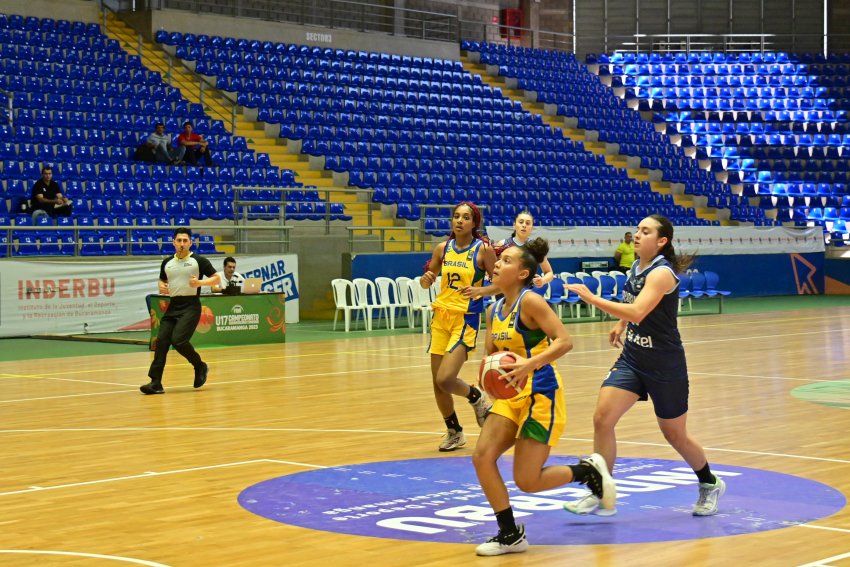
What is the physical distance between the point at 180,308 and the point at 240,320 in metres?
6.29

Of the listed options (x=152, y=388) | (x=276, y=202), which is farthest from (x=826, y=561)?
(x=276, y=202)

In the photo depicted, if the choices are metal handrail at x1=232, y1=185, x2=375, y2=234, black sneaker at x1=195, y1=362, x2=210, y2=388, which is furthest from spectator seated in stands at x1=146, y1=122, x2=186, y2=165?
black sneaker at x1=195, y1=362, x2=210, y2=388

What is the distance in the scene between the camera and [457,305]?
9844 millimetres

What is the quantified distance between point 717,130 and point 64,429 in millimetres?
32530

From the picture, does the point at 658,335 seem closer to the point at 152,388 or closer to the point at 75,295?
the point at 152,388

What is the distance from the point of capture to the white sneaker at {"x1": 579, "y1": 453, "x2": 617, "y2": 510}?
6832 mm

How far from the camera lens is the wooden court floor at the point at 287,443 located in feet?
20.8

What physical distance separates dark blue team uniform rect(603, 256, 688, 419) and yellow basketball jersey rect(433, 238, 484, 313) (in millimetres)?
2634

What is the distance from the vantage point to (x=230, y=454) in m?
9.52

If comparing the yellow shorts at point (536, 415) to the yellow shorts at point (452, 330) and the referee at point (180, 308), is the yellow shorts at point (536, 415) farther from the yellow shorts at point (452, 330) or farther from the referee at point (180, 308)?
the referee at point (180, 308)

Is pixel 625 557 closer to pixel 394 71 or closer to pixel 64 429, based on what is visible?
pixel 64 429

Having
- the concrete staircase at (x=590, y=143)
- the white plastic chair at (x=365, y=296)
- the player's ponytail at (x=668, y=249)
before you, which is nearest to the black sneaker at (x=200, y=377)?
the player's ponytail at (x=668, y=249)

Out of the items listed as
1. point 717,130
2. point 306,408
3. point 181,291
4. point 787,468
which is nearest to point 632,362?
point 787,468

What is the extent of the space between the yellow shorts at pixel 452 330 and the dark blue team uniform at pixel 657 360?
8.36 feet
